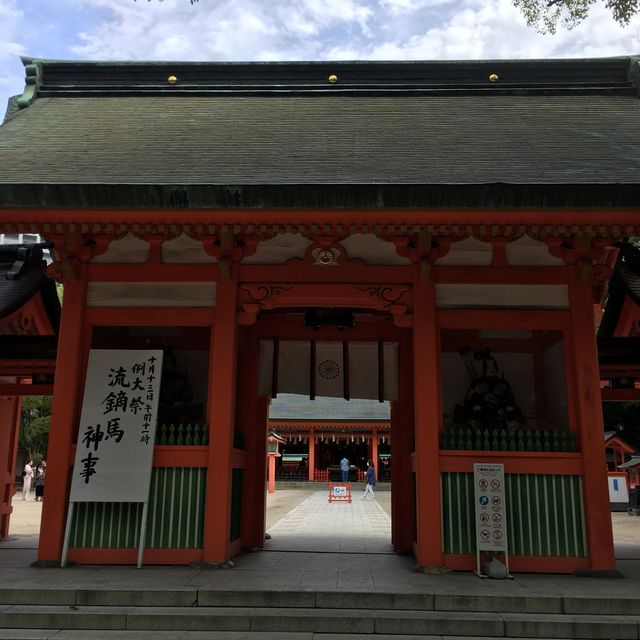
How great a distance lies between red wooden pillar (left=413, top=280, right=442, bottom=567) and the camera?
238 inches

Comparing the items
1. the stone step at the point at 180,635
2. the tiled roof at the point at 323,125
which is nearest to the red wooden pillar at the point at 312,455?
the tiled roof at the point at 323,125

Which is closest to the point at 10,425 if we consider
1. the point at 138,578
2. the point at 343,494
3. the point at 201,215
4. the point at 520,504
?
the point at 138,578

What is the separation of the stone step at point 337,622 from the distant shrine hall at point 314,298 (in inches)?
55.3

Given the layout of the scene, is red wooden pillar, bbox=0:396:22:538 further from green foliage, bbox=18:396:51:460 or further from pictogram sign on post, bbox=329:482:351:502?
green foliage, bbox=18:396:51:460

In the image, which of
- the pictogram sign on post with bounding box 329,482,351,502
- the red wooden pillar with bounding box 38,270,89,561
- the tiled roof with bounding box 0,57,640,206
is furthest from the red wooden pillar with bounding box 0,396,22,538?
the pictogram sign on post with bounding box 329,482,351,502

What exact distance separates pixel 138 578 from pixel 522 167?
535cm

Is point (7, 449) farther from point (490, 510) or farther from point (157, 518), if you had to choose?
point (490, 510)

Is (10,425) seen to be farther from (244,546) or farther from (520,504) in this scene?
(520,504)

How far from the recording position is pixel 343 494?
844 inches

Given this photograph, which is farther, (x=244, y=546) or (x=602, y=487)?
(x=244, y=546)

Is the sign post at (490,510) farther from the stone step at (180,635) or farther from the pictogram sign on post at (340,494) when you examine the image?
the pictogram sign on post at (340,494)

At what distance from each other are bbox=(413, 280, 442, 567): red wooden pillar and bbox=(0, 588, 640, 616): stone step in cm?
115

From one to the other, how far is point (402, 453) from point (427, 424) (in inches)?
86.8

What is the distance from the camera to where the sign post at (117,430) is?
615cm
